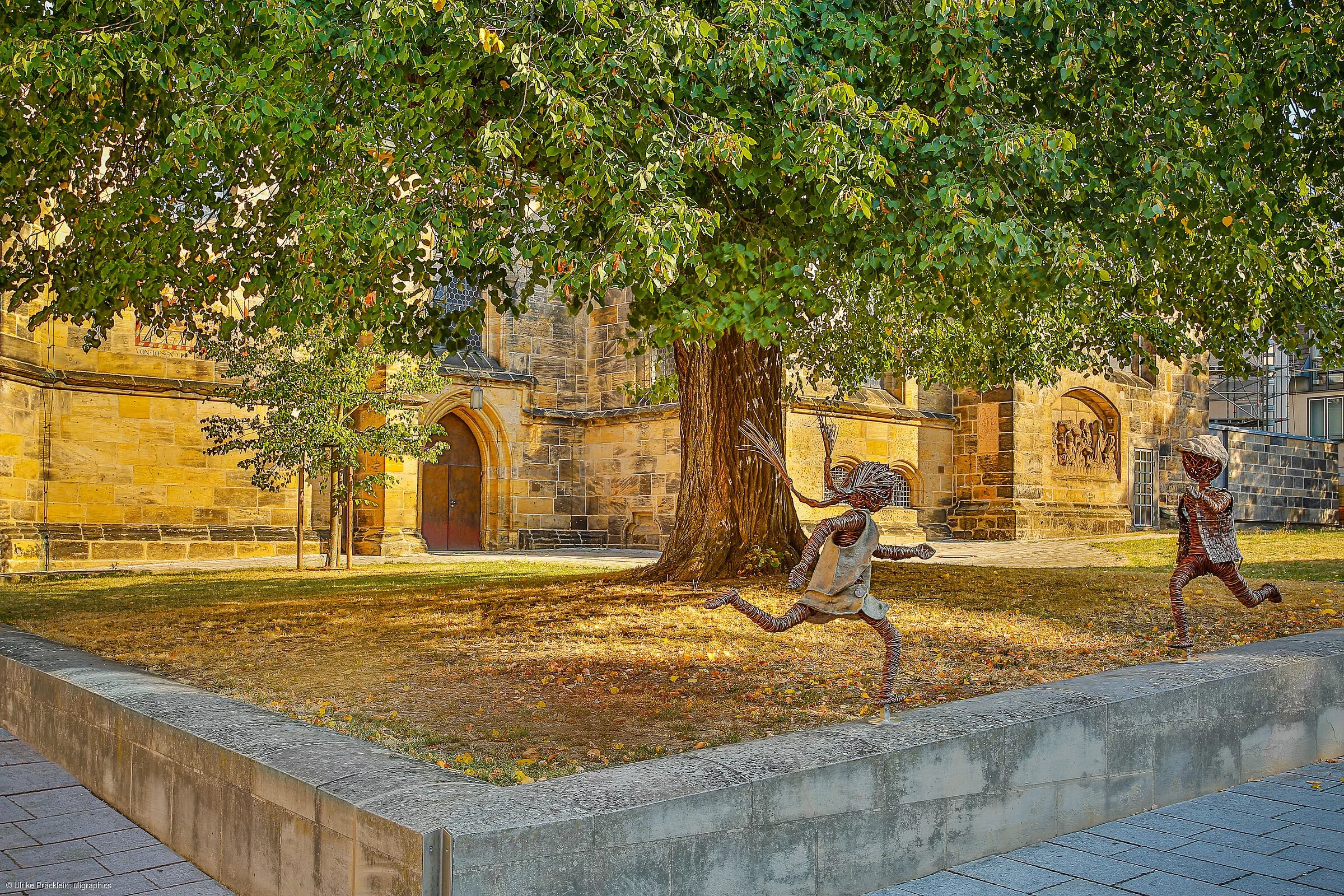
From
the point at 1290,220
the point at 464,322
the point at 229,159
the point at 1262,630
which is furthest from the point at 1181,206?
the point at 229,159

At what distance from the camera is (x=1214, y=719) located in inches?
221

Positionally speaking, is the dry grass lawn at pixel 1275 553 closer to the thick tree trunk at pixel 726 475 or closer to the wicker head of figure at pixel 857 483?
the thick tree trunk at pixel 726 475

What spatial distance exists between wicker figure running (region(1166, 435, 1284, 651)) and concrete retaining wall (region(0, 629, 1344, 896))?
48 cm

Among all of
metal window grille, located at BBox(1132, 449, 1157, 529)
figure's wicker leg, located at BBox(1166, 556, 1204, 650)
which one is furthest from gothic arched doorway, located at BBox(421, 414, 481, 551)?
figure's wicker leg, located at BBox(1166, 556, 1204, 650)

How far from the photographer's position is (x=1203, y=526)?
640cm

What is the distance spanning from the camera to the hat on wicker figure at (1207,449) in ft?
20.5

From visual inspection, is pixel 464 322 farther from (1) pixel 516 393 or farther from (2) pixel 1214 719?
(1) pixel 516 393

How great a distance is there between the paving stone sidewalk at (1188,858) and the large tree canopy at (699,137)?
10.8 feet

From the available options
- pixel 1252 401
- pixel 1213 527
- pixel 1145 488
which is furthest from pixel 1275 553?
pixel 1252 401

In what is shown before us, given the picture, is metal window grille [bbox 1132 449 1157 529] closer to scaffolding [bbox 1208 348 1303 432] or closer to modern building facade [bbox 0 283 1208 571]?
modern building facade [bbox 0 283 1208 571]

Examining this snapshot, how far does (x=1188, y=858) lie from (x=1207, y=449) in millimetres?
2574

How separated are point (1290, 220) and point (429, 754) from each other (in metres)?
6.99

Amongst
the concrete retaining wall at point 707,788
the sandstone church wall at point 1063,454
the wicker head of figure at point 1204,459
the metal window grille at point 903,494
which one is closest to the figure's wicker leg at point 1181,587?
the concrete retaining wall at point 707,788

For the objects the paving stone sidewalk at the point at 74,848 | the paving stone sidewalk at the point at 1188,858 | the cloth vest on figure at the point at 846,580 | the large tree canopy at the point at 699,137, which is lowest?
the paving stone sidewalk at the point at 74,848
